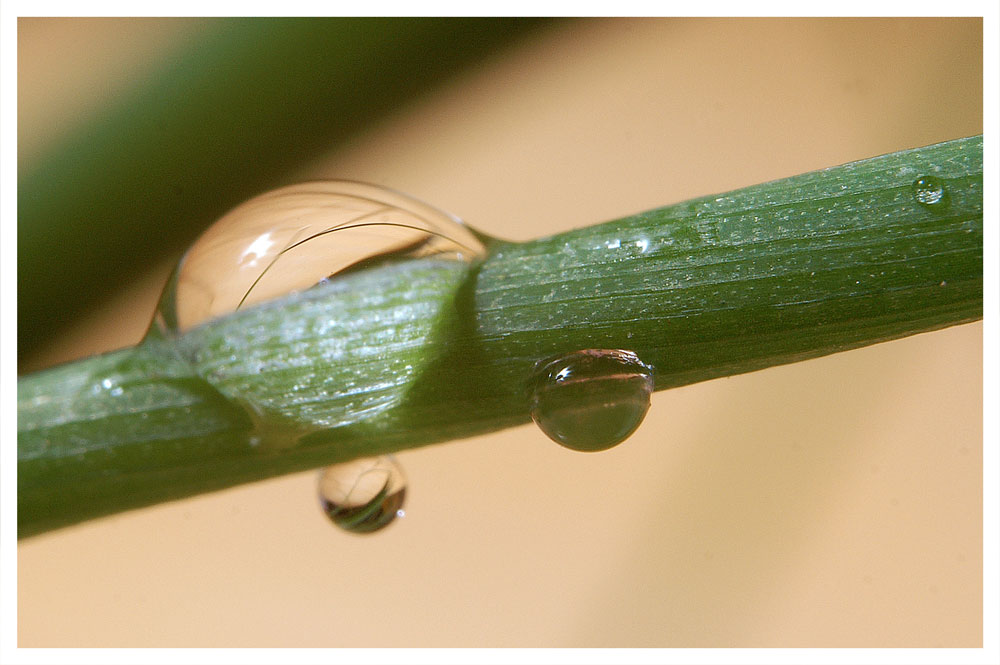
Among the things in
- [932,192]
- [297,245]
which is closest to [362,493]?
[297,245]

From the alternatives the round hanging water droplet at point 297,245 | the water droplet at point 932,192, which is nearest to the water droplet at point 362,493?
the round hanging water droplet at point 297,245

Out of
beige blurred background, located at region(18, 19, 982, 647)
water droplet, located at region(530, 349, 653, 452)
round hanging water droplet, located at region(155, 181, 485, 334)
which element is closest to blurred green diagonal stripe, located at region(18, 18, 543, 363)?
beige blurred background, located at region(18, 19, 982, 647)

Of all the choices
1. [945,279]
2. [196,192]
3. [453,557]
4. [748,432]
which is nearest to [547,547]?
[453,557]

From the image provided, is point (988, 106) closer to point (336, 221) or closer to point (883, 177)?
point (883, 177)

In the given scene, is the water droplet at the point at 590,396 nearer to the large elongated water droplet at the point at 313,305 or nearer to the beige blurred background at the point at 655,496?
the large elongated water droplet at the point at 313,305

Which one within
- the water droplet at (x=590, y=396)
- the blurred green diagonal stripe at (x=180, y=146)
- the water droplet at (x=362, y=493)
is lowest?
the water droplet at (x=362, y=493)
